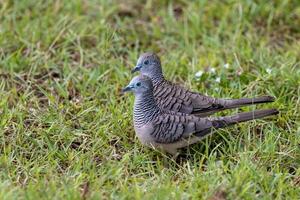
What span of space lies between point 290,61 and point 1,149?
8.54 feet

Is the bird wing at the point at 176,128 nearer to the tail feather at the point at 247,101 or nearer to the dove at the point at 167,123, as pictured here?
the dove at the point at 167,123

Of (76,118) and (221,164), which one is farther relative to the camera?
(76,118)

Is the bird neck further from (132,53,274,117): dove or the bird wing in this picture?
(132,53,274,117): dove

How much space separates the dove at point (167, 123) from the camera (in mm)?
5191

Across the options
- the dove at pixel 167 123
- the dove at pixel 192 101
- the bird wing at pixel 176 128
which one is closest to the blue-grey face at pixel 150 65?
the dove at pixel 192 101

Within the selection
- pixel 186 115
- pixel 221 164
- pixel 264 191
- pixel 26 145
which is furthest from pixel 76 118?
pixel 264 191

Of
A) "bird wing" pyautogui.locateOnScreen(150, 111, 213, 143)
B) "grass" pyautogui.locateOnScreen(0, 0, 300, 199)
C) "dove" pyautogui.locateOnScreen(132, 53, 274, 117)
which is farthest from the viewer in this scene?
"dove" pyautogui.locateOnScreen(132, 53, 274, 117)

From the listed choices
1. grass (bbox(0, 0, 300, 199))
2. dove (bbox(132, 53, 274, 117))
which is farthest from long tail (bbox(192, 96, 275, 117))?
grass (bbox(0, 0, 300, 199))

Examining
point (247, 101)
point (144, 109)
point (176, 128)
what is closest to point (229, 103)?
point (247, 101)

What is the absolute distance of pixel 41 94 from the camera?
617cm

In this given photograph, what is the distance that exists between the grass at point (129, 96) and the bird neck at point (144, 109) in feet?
0.81

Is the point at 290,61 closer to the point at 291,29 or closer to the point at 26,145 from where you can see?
the point at 291,29

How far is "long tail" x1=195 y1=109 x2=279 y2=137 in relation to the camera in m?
5.22

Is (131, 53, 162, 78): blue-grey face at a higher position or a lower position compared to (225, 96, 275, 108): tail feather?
higher
